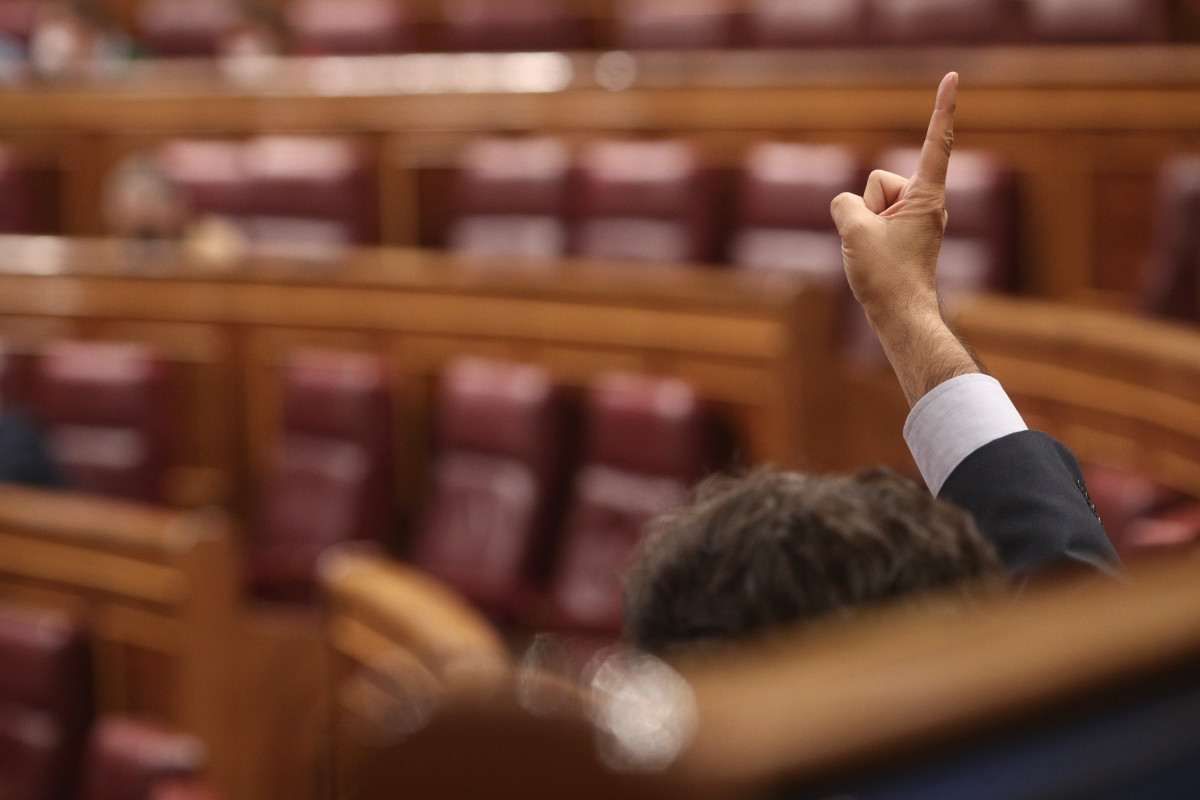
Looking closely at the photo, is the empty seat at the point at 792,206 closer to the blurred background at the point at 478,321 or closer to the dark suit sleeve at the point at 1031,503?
the blurred background at the point at 478,321

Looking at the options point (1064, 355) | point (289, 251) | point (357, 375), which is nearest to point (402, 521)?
point (357, 375)

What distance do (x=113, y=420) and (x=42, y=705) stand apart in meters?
0.29

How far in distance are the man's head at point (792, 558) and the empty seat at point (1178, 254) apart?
567 millimetres

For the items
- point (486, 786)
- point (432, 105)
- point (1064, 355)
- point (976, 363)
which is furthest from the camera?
point (432, 105)

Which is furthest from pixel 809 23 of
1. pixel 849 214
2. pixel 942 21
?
pixel 849 214

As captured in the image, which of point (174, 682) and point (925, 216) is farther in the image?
point (174, 682)

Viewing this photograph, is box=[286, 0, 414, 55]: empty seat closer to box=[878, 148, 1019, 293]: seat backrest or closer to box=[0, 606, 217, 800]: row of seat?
box=[878, 148, 1019, 293]: seat backrest

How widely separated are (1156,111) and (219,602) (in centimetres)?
55

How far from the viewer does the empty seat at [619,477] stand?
71 cm

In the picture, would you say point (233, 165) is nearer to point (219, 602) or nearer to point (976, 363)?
point (219, 602)

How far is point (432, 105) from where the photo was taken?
1032 mm

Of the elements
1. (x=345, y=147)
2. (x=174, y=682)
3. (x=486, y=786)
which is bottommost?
(x=486, y=786)

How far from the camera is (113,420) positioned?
2.97ft

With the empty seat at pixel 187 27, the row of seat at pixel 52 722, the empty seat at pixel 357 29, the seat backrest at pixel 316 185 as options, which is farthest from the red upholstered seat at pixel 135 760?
the empty seat at pixel 187 27
